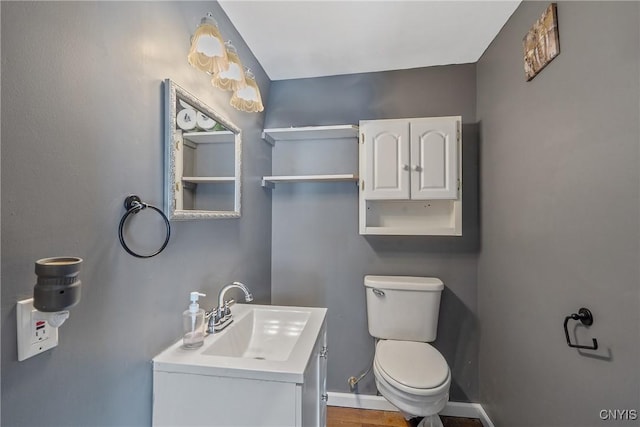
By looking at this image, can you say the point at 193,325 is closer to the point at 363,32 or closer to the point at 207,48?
the point at 207,48

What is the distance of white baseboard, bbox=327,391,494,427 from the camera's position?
6.04ft

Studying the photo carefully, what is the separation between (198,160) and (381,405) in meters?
1.97

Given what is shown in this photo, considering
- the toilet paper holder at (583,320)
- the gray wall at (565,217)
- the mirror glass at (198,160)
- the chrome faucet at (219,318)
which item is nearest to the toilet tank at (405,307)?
the gray wall at (565,217)

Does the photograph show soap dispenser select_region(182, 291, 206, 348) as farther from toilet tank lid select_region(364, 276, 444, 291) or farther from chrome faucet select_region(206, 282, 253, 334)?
toilet tank lid select_region(364, 276, 444, 291)

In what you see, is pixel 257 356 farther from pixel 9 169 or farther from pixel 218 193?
pixel 9 169

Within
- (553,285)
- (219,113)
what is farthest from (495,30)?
(219,113)

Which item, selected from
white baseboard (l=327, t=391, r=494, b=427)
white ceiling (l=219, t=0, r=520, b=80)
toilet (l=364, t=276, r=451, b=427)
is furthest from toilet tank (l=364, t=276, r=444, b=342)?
white ceiling (l=219, t=0, r=520, b=80)

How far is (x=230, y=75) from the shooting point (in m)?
1.17

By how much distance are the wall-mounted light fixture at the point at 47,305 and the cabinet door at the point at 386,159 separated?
1.51 meters

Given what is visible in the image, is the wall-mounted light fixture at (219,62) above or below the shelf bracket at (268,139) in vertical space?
above

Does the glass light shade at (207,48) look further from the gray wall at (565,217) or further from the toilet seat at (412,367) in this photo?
the toilet seat at (412,367)

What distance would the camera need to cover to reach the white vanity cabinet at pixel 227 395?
2.73ft

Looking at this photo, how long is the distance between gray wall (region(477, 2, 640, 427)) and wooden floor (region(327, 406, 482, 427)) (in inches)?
9.8

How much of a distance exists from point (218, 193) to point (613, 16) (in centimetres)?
156
